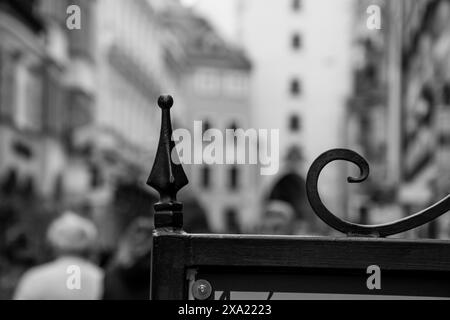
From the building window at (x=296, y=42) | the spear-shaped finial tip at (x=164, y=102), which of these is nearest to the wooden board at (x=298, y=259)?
the spear-shaped finial tip at (x=164, y=102)

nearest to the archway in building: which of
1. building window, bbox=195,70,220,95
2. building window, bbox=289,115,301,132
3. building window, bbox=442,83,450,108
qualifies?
building window, bbox=289,115,301,132

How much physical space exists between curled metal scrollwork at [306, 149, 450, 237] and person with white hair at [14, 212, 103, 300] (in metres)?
3.43

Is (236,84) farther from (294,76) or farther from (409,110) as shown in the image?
(409,110)

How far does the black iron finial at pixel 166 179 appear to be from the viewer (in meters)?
2.14

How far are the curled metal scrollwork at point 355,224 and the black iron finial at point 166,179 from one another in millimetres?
228

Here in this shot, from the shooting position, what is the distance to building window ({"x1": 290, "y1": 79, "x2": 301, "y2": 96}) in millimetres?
75062

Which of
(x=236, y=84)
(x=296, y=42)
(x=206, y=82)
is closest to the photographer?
(x=206, y=82)

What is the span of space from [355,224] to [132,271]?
160 inches

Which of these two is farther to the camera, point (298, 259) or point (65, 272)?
point (65, 272)

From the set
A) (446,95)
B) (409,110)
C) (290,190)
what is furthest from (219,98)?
(446,95)

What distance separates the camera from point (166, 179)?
2.15m

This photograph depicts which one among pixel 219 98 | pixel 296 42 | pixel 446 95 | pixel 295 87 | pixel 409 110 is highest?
pixel 296 42
